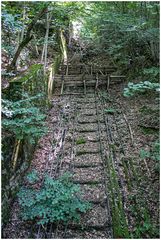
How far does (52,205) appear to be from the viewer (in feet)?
16.7

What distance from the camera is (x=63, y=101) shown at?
36.4ft

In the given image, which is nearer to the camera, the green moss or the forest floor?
the forest floor

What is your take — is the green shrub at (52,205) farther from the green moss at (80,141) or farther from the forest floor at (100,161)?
the green moss at (80,141)

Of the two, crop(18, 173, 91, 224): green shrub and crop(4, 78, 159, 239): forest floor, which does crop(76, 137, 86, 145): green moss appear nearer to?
crop(4, 78, 159, 239): forest floor

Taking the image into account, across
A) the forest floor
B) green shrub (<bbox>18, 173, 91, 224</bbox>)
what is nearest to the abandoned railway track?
the forest floor

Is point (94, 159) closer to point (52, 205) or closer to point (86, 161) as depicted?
point (86, 161)

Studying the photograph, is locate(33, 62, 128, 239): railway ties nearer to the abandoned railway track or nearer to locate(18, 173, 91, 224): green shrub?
the abandoned railway track

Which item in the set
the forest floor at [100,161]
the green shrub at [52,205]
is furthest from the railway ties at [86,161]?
the green shrub at [52,205]

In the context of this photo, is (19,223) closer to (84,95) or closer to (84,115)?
(84,115)

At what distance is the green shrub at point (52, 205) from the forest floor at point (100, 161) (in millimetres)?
195

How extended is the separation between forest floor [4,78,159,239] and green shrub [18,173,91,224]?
0.64 feet

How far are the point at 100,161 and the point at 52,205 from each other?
2237 millimetres

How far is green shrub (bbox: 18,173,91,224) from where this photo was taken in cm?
498

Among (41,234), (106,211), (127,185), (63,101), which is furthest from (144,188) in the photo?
(63,101)
